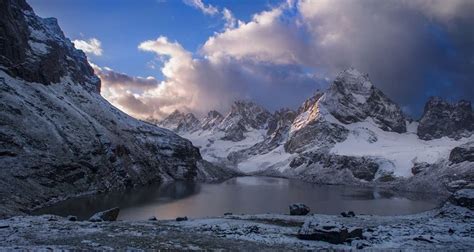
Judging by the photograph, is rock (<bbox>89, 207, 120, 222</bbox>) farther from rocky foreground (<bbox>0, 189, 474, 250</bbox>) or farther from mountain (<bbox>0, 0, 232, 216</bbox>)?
mountain (<bbox>0, 0, 232, 216</bbox>)

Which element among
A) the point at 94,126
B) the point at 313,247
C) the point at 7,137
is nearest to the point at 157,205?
the point at 7,137

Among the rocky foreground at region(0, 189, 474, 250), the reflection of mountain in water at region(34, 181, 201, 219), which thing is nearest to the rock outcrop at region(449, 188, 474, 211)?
the rocky foreground at region(0, 189, 474, 250)

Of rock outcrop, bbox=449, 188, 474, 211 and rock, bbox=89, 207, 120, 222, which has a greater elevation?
→ rock outcrop, bbox=449, 188, 474, 211

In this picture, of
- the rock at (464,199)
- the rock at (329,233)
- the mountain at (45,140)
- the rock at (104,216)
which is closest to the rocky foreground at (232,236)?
the rock at (329,233)

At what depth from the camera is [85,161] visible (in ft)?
479

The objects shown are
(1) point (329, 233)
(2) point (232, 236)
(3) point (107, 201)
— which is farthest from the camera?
(3) point (107, 201)

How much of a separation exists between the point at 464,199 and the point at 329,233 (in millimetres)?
28884

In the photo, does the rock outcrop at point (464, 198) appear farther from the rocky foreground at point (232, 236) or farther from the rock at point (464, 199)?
the rocky foreground at point (232, 236)

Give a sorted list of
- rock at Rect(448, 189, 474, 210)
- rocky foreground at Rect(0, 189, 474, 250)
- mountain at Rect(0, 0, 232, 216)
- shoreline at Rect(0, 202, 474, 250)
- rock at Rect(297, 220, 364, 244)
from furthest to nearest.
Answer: mountain at Rect(0, 0, 232, 216), rock at Rect(448, 189, 474, 210), rock at Rect(297, 220, 364, 244), rocky foreground at Rect(0, 189, 474, 250), shoreline at Rect(0, 202, 474, 250)

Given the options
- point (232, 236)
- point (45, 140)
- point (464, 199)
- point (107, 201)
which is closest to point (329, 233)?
point (232, 236)

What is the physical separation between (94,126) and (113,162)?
774 inches

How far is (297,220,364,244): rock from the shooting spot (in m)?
43.9

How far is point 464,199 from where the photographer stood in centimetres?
6256

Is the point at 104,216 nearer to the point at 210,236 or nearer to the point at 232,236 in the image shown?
the point at 210,236
